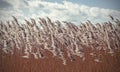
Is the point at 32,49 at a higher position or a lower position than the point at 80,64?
higher

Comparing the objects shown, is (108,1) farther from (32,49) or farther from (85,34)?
(32,49)

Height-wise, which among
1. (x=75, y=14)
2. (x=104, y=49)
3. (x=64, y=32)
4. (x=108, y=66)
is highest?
(x=75, y=14)

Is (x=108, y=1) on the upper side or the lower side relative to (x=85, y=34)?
upper

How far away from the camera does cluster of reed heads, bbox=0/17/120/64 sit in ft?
8.63

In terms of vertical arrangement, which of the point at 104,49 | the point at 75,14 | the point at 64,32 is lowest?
the point at 104,49

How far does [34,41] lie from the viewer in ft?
8.70

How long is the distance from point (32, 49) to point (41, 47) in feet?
0.30

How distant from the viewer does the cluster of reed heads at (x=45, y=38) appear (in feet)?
8.63

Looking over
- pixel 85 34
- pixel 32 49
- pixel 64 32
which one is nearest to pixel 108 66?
pixel 85 34

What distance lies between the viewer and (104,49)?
9.05 feet

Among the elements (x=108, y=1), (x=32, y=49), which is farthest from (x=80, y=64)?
(x=108, y=1)

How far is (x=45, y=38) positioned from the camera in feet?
8.64

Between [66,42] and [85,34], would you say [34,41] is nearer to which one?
[66,42]

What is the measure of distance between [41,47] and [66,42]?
0.25m
